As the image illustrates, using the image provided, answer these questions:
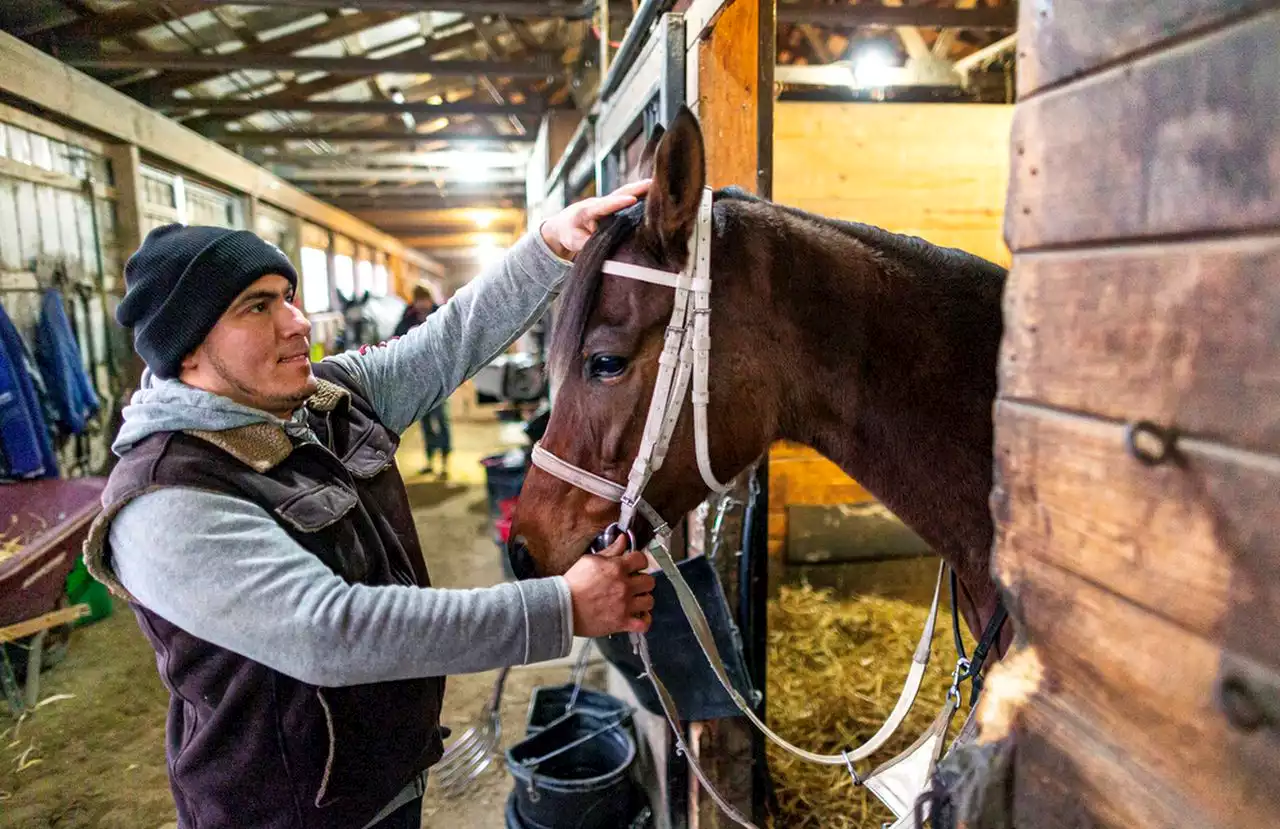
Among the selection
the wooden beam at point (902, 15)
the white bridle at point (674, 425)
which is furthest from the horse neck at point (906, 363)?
the wooden beam at point (902, 15)

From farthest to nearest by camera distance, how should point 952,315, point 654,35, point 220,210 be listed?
1. point 220,210
2. point 654,35
3. point 952,315

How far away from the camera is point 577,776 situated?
2898mm

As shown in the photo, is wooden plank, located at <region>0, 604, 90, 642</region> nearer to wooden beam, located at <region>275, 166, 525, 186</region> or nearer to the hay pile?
the hay pile

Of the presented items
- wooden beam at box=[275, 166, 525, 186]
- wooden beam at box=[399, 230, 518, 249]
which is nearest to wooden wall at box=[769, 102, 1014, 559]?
wooden beam at box=[275, 166, 525, 186]

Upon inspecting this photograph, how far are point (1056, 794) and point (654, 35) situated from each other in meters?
2.34

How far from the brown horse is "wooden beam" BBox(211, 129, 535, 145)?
8289 mm

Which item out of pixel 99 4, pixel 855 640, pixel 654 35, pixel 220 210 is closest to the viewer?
pixel 654 35

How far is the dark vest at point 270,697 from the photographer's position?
1.21 metres

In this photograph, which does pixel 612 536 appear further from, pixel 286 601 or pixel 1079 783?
pixel 1079 783

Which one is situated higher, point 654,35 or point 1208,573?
point 654,35

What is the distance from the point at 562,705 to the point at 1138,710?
298 cm

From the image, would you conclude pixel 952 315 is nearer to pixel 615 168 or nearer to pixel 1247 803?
pixel 1247 803

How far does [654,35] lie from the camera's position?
7.45 feet

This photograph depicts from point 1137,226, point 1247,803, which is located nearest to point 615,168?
point 1137,226
